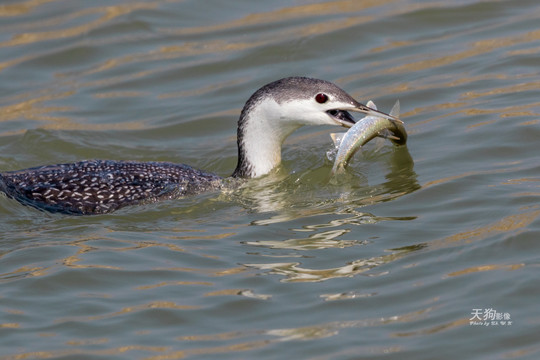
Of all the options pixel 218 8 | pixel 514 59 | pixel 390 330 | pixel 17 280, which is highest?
pixel 218 8

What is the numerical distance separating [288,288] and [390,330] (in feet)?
3.15

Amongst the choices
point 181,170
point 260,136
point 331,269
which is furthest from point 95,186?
point 331,269

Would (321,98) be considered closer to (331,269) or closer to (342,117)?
(342,117)

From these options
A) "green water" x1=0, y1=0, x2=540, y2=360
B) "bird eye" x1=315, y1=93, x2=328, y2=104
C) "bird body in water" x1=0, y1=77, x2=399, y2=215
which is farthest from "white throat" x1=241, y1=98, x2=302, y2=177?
"bird eye" x1=315, y1=93, x2=328, y2=104

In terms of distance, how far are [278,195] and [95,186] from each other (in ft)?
5.35

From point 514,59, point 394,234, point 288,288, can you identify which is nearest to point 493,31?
point 514,59

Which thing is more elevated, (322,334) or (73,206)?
(73,206)

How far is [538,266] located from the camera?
7.44m

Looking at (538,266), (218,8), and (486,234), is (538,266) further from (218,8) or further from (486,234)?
(218,8)

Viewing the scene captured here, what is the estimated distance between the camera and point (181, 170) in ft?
32.6

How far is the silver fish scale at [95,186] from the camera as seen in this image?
918cm

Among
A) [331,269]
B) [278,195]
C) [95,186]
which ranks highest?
[95,186]

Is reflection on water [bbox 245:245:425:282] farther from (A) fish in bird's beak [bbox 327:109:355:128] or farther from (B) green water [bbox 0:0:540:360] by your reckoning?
(A) fish in bird's beak [bbox 327:109:355:128]

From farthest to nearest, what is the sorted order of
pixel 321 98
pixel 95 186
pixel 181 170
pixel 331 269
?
pixel 181 170
pixel 321 98
pixel 95 186
pixel 331 269
